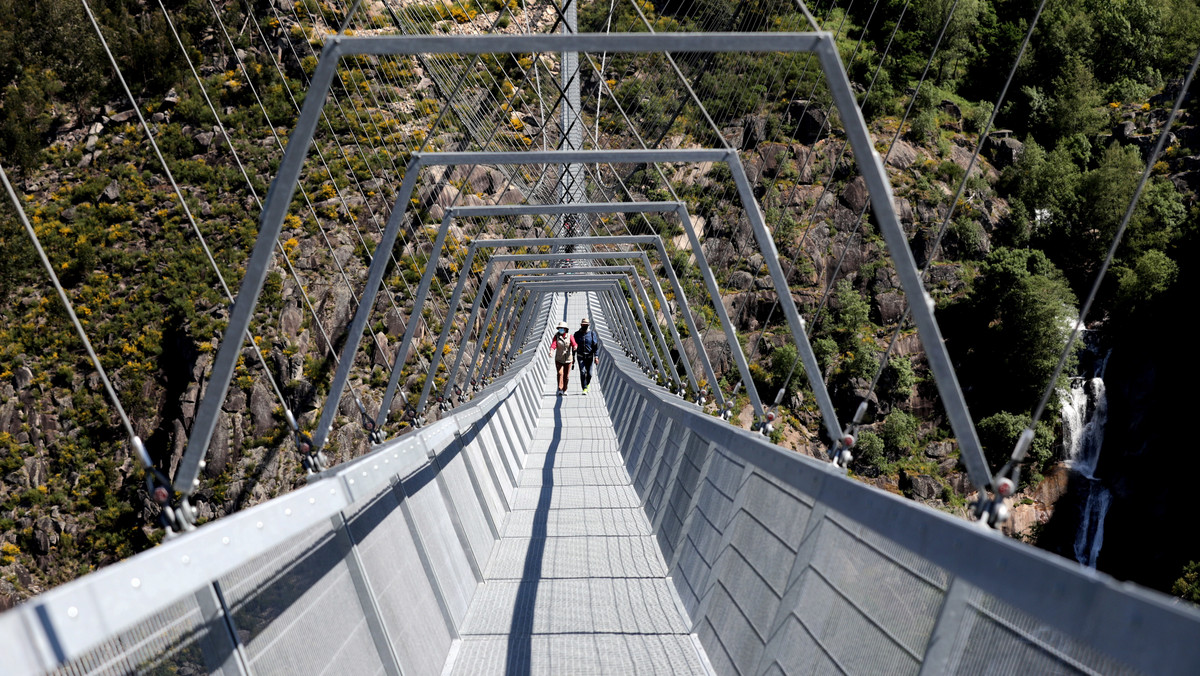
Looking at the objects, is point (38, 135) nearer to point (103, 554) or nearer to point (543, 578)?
point (103, 554)

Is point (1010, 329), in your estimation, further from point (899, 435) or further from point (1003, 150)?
point (1003, 150)

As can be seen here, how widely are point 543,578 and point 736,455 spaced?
2360 millimetres

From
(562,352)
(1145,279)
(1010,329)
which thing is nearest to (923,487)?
(1010,329)

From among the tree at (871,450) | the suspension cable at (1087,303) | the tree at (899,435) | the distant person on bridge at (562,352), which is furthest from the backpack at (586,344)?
the tree at (899,435)

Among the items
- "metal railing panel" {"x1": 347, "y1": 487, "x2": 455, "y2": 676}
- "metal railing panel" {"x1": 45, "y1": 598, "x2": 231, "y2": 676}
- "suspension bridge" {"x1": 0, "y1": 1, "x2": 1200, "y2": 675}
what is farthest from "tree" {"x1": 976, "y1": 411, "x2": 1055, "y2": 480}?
"metal railing panel" {"x1": 45, "y1": 598, "x2": 231, "y2": 676}

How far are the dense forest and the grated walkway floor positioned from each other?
1879 inches

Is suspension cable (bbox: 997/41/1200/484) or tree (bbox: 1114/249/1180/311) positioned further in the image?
tree (bbox: 1114/249/1180/311)

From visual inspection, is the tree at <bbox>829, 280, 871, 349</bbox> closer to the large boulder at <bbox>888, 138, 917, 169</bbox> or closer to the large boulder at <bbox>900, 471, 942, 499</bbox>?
the large boulder at <bbox>900, 471, 942, 499</bbox>

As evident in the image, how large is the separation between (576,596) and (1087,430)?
201 feet

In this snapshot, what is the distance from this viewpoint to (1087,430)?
60125mm

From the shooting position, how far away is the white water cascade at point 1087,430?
57.1 m

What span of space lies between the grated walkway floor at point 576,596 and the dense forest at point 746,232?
47728 millimetres

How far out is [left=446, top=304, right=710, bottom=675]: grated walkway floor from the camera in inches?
208

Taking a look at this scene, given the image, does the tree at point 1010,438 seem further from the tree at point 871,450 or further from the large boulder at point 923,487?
the tree at point 871,450
